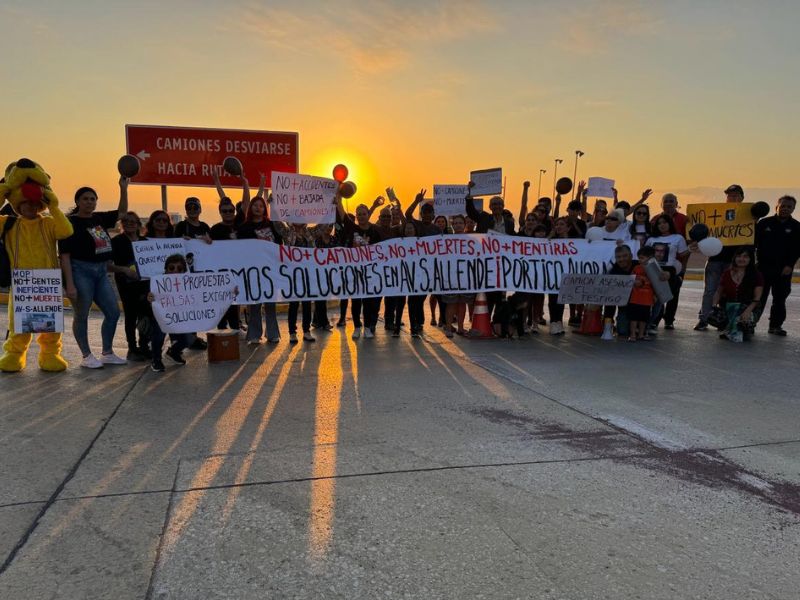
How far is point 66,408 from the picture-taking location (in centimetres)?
498

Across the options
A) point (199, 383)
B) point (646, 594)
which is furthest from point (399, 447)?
point (199, 383)

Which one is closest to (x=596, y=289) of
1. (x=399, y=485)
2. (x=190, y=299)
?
(x=190, y=299)

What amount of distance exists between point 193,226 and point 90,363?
218 centimetres

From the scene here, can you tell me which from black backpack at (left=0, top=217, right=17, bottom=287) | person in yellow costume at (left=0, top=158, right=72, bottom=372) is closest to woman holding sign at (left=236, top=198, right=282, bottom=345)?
person in yellow costume at (left=0, top=158, right=72, bottom=372)

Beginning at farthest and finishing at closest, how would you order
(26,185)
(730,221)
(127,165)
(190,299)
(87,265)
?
(730,221)
(127,165)
(190,299)
(87,265)
(26,185)

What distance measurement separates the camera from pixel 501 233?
910cm

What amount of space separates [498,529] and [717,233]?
26.7ft

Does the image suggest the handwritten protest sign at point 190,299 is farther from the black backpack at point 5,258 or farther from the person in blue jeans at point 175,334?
the black backpack at point 5,258

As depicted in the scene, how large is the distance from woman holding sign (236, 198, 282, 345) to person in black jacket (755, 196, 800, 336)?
7412 mm

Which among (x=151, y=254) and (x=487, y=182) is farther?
(x=487, y=182)

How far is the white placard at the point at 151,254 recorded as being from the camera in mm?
6859

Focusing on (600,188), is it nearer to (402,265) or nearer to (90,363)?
(402,265)

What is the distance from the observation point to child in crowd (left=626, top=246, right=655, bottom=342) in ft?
27.8

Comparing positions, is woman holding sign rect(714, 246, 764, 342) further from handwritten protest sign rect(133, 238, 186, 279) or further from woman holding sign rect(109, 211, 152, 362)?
woman holding sign rect(109, 211, 152, 362)
